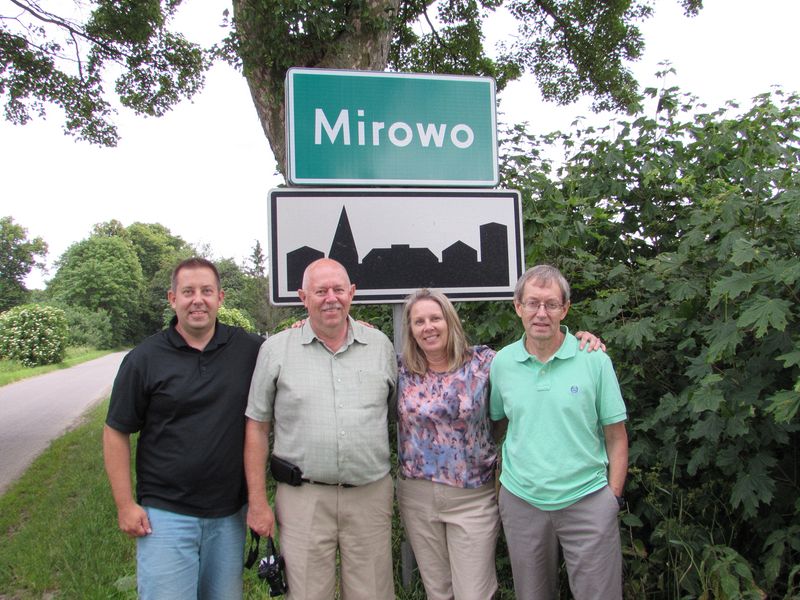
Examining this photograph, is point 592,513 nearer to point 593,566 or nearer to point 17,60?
point 593,566

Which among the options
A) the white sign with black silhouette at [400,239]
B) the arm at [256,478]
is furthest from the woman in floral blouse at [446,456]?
the arm at [256,478]

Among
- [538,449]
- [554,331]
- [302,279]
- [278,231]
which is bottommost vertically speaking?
[538,449]

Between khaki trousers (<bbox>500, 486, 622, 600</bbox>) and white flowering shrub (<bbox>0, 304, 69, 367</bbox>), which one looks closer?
khaki trousers (<bbox>500, 486, 622, 600</bbox>)

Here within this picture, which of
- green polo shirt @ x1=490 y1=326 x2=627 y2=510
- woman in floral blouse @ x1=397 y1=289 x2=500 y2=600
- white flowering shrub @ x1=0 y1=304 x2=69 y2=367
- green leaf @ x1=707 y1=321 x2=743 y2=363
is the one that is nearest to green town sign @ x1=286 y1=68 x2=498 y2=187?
woman in floral blouse @ x1=397 y1=289 x2=500 y2=600

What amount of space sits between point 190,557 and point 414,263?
4.50 feet

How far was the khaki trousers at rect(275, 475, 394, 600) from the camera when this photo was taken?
2.16m

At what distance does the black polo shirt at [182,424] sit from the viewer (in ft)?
6.91

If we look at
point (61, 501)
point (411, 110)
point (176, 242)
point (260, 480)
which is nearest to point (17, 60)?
point (61, 501)

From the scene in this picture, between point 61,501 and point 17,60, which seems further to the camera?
point 17,60

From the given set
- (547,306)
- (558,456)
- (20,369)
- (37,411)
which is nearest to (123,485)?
(558,456)

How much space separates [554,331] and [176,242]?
85.9m

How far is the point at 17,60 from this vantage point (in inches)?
344

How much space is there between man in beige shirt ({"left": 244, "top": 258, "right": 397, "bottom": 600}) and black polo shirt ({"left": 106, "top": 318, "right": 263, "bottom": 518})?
0.07m

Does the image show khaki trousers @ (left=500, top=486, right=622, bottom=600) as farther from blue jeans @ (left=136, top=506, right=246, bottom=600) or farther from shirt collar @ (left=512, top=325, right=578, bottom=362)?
blue jeans @ (left=136, top=506, right=246, bottom=600)
